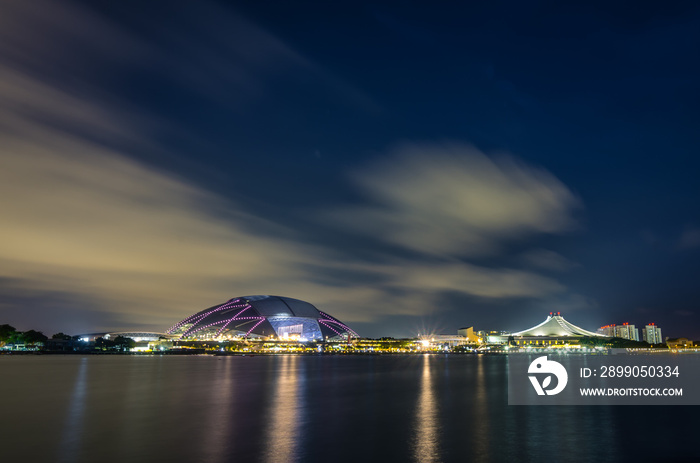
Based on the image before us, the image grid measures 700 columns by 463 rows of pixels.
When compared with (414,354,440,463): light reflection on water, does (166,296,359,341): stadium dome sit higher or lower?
higher

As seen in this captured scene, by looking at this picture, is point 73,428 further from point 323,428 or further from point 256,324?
point 256,324

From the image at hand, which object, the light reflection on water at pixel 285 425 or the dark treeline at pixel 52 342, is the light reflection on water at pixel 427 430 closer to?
the light reflection on water at pixel 285 425

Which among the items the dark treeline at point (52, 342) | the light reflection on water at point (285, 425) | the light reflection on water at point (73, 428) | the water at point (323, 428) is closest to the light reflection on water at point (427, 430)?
the water at point (323, 428)

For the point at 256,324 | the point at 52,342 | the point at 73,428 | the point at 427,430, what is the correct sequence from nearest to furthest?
the point at 73,428 → the point at 427,430 → the point at 256,324 → the point at 52,342

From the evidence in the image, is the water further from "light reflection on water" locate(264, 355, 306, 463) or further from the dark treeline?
the dark treeline

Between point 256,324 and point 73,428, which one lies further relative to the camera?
point 256,324

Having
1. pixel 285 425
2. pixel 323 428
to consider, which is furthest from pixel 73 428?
pixel 323 428

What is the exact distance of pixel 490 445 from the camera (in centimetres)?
2164

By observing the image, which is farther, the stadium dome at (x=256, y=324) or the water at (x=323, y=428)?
the stadium dome at (x=256, y=324)

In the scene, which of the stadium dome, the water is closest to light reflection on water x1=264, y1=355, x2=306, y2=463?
the water

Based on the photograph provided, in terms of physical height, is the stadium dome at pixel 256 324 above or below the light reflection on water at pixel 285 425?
above

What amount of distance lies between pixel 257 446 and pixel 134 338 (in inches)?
7702

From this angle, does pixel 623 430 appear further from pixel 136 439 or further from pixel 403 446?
pixel 136 439

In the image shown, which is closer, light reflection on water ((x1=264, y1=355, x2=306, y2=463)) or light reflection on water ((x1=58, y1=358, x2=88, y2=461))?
light reflection on water ((x1=264, y1=355, x2=306, y2=463))
